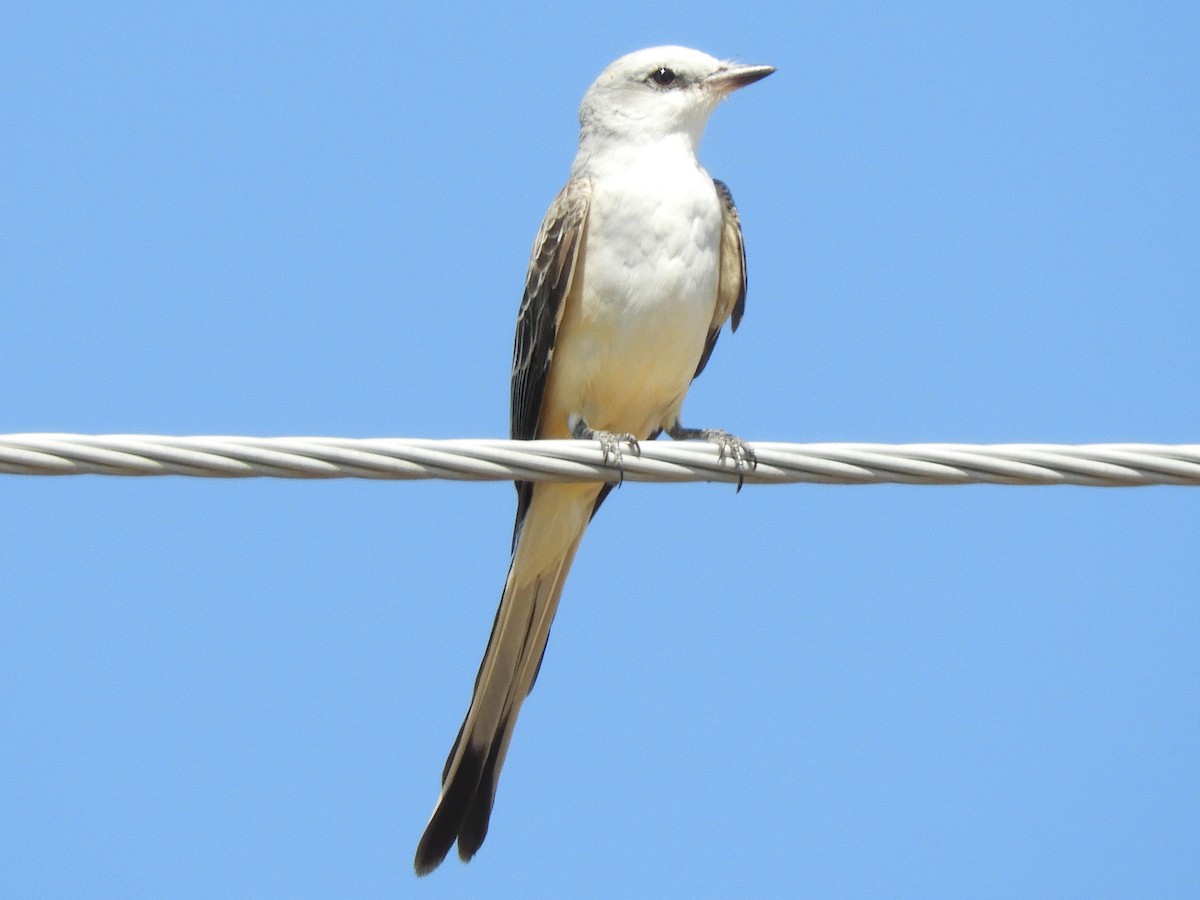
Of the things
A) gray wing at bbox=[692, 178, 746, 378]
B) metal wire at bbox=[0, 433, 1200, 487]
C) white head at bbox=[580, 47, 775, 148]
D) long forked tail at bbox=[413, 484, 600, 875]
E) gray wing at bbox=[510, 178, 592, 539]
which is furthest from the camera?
white head at bbox=[580, 47, 775, 148]

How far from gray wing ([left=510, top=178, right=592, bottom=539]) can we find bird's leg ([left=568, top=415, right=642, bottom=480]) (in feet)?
0.58

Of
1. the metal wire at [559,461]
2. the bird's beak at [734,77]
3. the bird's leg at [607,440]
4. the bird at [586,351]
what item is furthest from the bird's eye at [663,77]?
the metal wire at [559,461]

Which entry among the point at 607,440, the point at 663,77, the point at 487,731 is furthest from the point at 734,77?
the point at 487,731

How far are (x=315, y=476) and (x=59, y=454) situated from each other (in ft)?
1.93

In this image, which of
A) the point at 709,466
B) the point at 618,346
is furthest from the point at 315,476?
the point at 618,346

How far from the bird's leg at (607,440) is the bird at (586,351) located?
24mm

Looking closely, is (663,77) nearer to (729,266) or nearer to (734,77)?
(734,77)

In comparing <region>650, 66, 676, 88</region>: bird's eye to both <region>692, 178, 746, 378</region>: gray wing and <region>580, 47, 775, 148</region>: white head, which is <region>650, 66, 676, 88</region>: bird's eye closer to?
<region>580, 47, 775, 148</region>: white head

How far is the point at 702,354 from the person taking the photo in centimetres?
648

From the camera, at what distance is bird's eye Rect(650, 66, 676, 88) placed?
663cm

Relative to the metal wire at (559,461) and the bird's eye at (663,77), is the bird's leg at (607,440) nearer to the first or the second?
the metal wire at (559,461)

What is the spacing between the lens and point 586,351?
19.4ft

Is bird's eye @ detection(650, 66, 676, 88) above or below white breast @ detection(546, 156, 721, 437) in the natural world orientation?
above

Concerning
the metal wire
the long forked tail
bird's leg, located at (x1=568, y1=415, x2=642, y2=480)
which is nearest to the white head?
bird's leg, located at (x1=568, y1=415, x2=642, y2=480)
